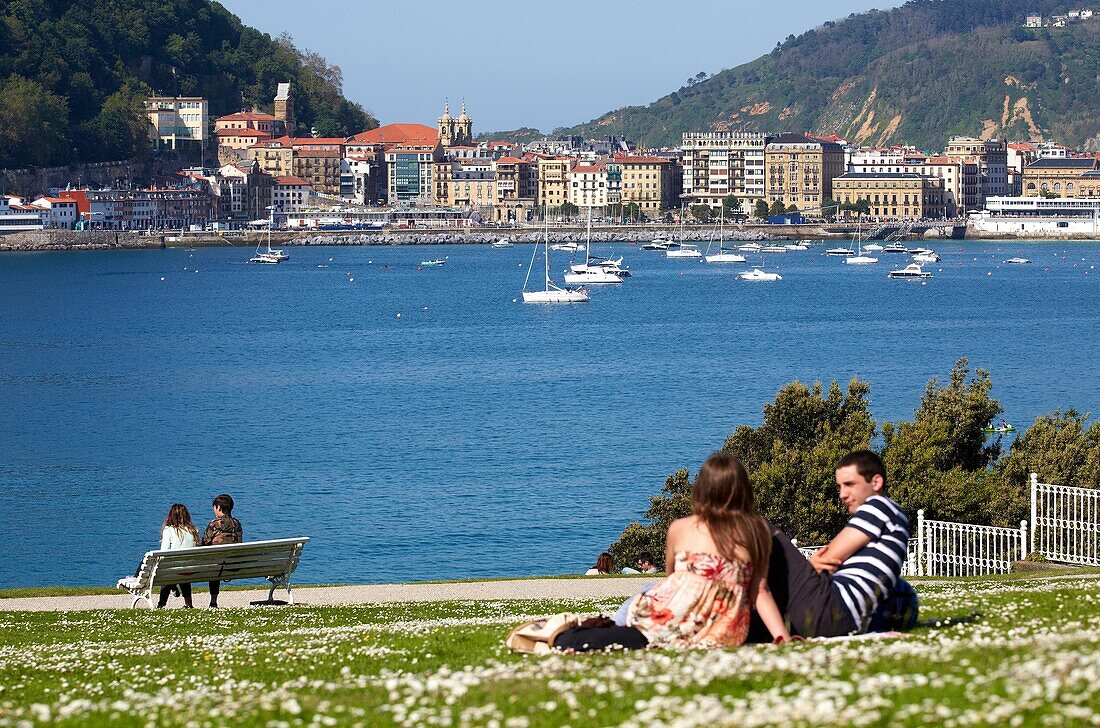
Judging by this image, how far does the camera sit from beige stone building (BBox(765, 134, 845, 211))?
157250mm

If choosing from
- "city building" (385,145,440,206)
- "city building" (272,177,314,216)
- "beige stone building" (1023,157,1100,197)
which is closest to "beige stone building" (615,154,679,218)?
"city building" (385,145,440,206)

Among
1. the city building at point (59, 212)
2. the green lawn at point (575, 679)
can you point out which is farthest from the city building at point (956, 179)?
the green lawn at point (575, 679)

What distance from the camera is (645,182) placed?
508 ft

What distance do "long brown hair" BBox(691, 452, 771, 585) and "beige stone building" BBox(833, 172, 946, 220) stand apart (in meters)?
152

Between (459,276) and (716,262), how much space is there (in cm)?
2089

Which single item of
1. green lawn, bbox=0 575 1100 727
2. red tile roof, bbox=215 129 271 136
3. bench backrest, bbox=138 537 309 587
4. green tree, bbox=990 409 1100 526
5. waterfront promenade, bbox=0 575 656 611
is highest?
red tile roof, bbox=215 129 271 136

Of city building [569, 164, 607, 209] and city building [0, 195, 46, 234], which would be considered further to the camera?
city building [569, 164, 607, 209]

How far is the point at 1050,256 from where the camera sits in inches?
4606

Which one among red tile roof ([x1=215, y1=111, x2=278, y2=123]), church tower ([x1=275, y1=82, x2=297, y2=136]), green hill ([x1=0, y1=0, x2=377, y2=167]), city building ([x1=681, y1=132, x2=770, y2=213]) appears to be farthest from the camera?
church tower ([x1=275, y1=82, x2=297, y2=136])

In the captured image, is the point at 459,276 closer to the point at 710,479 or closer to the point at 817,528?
the point at 817,528

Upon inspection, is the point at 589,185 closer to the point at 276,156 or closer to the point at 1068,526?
the point at 276,156

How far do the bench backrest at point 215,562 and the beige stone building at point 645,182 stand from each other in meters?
145

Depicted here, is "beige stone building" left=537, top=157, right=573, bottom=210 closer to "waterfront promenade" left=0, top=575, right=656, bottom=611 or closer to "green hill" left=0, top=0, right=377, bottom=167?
"green hill" left=0, top=0, right=377, bottom=167

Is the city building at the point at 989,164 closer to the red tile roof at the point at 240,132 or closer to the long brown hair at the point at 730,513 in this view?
the red tile roof at the point at 240,132
